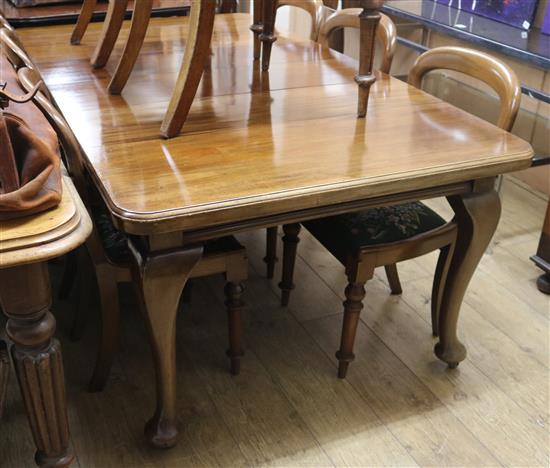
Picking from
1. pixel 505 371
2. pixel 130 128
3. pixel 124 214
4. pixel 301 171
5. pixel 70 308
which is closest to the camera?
pixel 124 214

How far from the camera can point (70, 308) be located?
2074 mm

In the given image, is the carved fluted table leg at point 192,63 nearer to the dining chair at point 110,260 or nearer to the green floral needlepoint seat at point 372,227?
the dining chair at point 110,260

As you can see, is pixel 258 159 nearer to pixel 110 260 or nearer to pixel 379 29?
pixel 110 260

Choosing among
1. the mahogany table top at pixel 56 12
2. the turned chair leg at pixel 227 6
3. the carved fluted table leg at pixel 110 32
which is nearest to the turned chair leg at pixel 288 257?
the carved fluted table leg at pixel 110 32

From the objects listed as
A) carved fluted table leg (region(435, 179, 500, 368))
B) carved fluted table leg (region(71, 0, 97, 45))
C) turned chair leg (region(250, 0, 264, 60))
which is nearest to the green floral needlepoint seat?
carved fluted table leg (region(435, 179, 500, 368))

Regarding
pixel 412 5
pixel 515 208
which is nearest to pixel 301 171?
pixel 515 208

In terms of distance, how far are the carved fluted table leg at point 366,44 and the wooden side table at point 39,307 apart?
2.59 ft

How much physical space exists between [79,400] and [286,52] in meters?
1.24

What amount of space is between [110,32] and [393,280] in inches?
44.5

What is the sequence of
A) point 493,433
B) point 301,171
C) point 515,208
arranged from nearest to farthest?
point 301,171
point 493,433
point 515,208

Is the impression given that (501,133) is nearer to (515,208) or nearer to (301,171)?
(301,171)

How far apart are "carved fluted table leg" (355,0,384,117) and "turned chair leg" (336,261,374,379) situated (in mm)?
379

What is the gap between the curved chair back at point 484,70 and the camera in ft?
5.27

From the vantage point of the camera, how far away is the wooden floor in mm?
1594
